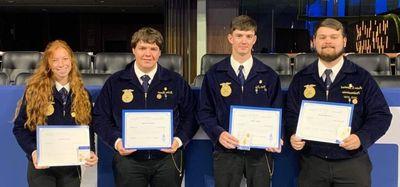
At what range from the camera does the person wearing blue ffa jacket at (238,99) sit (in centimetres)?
249

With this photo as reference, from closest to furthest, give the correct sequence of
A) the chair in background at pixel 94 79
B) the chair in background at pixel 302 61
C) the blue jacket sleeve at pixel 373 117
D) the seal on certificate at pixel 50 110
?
the blue jacket sleeve at pixel 373 117
the seal on certificate at pixel 50 110
the chair in background at pixel 94 79
the chair in background at pixel 302 61

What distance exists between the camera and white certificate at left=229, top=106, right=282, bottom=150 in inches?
97.1

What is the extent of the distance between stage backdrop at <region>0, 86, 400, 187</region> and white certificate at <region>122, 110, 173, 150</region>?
1.47 feet

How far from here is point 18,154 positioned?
2922mm

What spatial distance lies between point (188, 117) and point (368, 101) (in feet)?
3.18

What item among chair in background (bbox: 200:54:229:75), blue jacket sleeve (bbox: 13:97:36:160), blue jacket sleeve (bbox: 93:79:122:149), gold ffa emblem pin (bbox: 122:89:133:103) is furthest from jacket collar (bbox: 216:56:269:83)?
chair in background (bbox: 200:54:229:75)

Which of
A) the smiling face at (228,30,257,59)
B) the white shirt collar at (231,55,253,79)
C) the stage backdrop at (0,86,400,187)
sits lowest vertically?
the stage backdrop at (0,86,400,187)

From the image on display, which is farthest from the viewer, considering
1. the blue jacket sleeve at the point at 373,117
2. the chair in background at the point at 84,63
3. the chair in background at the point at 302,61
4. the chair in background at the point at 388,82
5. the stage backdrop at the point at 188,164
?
the chair in background at the point at 84,63

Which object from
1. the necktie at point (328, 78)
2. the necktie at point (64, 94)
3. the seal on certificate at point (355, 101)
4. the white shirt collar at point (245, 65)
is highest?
the white shirt collar at point (245, 65)

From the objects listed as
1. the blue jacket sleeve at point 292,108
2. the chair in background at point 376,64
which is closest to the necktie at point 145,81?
the blue jacket sleeve at point 292,108

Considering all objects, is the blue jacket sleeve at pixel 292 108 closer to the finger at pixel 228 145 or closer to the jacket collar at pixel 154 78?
the finger at pixel 228 145

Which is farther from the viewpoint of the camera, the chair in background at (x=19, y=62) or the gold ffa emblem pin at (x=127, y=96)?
the chair in background at (x=19, y=62)

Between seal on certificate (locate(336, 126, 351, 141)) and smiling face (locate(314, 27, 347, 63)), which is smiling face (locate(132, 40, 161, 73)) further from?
seal on certificate (locate(336, 126, 351, 141))

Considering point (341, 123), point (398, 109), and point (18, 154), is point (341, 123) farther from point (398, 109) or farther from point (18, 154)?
point (18, 154)
